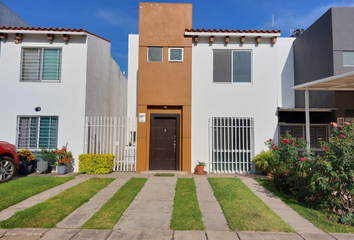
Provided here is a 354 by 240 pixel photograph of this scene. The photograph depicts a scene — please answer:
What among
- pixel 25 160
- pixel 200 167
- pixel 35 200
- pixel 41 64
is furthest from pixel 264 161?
pixel 41 64

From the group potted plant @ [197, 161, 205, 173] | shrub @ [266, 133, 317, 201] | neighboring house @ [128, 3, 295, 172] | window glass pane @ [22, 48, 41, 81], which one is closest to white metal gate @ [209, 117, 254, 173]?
neighboring house @ [128, 3, 295, 172]

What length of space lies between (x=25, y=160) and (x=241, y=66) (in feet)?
30.8

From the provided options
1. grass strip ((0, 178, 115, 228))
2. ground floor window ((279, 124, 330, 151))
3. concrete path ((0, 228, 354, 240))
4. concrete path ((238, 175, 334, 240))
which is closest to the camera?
concrete path ((0, 228, 354, 240))

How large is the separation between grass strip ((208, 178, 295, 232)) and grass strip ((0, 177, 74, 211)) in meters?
5.03

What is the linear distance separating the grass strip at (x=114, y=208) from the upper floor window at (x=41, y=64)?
5857 millimetres

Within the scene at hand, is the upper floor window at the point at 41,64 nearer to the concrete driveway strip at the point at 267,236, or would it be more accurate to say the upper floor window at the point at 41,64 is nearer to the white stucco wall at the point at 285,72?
the concrete driveway strip at the point at 267,236

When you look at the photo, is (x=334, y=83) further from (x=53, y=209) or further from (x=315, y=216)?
(x=53, y=209)

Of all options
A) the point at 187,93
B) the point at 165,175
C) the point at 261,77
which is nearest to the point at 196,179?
the point at 165,175

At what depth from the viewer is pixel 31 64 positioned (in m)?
10.2

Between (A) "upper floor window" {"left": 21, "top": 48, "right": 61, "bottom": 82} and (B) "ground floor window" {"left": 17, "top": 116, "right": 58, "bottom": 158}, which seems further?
(A) "upper floor window" {"left": 21, "top": 48, "right": 61, "bottom": 82}

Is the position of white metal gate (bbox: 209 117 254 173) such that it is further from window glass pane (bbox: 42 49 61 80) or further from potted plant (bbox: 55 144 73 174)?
window glass pane (bbox: 42 49 61 80)

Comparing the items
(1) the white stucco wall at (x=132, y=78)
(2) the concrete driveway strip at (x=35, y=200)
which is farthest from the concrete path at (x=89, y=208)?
(1) the white stucco wall at (x=132, y=78)

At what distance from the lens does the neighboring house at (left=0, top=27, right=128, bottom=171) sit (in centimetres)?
984

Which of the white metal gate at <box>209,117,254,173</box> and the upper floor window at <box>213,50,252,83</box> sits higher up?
the upper floor window at <box>213,50,252,83</box>
